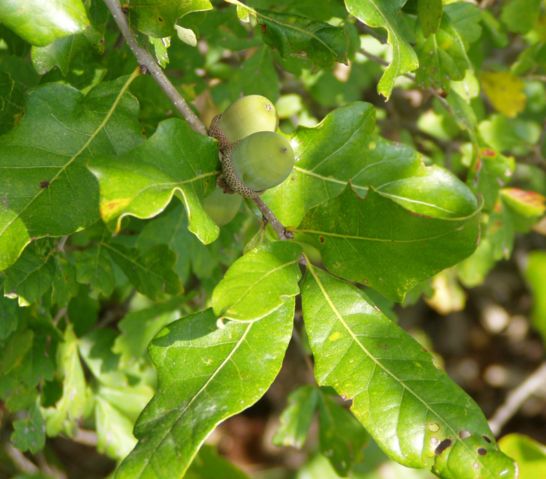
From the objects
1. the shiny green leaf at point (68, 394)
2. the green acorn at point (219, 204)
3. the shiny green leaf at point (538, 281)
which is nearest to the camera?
the green acorn at point (219, 204)

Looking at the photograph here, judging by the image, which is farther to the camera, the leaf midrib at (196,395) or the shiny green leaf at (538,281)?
the shiny green leaf at (538,281)

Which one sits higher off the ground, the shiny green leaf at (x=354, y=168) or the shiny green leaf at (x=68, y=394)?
the shiny green leaf at (x=354, y=168)

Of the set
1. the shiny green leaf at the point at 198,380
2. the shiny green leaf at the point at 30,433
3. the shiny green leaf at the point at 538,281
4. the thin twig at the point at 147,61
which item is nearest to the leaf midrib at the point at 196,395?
the shiny green leaf at the point at 198,380

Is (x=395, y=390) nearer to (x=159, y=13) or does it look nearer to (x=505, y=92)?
(x=159, y=13)

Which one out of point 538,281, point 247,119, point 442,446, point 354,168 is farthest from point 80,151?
point 538,281

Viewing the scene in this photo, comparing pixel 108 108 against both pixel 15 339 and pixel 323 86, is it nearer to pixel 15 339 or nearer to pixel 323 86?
pixel 15 339

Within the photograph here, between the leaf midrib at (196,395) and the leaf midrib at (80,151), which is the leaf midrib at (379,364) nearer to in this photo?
the leaf midrib at (196,395)

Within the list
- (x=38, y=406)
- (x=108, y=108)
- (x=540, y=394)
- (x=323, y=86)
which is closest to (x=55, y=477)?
(x=38, y=406)
